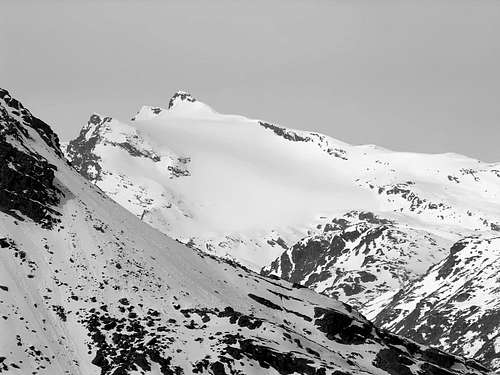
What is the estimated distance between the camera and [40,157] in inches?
6786

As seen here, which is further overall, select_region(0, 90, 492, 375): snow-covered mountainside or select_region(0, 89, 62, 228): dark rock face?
select_region(0, 89, 62, 228): dark rock face

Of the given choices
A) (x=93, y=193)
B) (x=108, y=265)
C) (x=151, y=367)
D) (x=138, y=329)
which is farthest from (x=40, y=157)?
(x=151, y=367)

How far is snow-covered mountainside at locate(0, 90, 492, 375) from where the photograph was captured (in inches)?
5074

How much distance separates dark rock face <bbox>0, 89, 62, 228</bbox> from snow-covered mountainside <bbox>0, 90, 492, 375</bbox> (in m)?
0.19

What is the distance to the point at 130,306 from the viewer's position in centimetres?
14212

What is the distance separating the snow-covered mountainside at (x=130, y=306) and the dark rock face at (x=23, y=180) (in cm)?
19

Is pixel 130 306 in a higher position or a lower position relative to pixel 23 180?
lower

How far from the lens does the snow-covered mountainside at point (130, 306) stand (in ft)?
423

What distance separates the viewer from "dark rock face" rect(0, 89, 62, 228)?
157 metres

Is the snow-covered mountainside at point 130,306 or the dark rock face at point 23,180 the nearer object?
the snow-covered mountainside at point 130,306

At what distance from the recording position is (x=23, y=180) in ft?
525

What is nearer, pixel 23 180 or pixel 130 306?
pixel 130 306

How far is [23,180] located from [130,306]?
29.9 m

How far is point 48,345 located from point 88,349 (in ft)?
15.4
